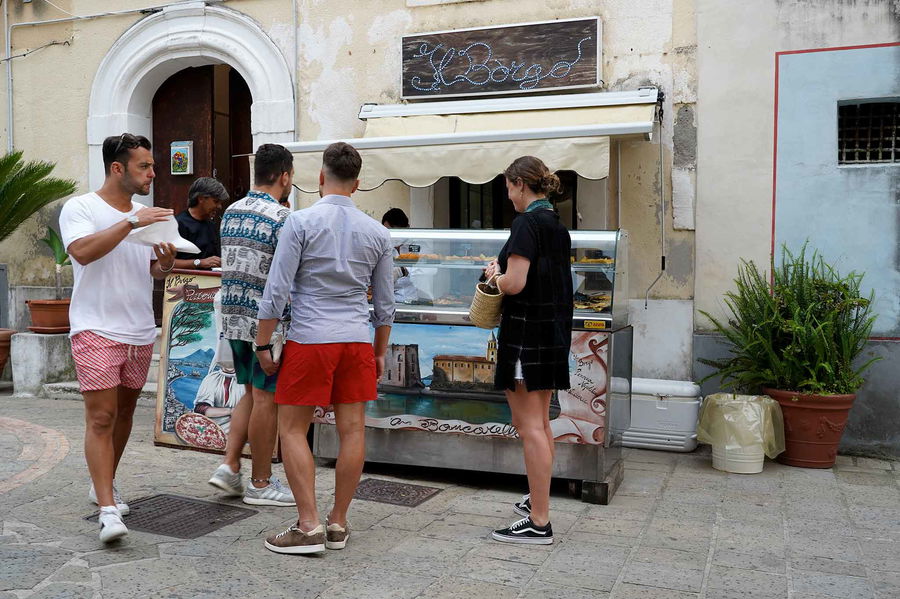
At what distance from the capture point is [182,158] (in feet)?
29.3

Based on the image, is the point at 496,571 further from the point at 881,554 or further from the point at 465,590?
the point at 881,554

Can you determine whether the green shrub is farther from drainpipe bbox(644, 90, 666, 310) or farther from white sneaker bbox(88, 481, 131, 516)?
white sneaker bbox(88, 481, 131, 516)

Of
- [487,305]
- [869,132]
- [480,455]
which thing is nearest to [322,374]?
[487,305]

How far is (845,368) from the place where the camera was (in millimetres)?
5789

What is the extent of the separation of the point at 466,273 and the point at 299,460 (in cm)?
191

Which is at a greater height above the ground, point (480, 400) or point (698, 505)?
point (480, 400)

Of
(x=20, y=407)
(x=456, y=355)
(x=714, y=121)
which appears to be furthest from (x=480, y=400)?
(x=20, y=407)

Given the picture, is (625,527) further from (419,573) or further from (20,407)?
(20,407)

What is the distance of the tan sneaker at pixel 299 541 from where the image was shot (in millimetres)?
3777

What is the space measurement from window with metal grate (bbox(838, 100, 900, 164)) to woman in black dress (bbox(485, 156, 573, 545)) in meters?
3.24

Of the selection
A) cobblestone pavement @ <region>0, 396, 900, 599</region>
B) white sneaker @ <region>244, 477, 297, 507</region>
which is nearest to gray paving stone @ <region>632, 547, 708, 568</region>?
cobblestone pavement @ <region>0, 396, 900, 599</region>

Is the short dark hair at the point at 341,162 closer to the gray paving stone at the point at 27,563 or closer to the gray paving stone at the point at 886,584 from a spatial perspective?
the gray paving stone at the point at 27,563

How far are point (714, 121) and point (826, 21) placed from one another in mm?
1037

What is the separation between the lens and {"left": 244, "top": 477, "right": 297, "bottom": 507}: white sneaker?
4.59 meters
